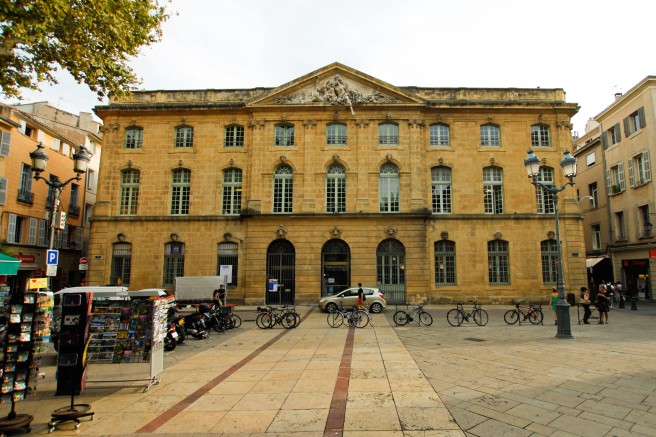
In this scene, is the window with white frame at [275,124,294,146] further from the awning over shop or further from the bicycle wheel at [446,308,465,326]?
the awning over shop

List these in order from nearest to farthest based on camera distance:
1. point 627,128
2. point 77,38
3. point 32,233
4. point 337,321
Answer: point 77,38 < point 337,321 < point 32,233 < point 627,128

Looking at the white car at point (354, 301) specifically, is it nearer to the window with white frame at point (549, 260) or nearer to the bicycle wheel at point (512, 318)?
the bicycle wheel at point (512, 318)

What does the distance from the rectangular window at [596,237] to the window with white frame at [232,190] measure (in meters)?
32.3

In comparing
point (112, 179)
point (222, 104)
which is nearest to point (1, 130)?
point (112, 179)

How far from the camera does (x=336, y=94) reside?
87.1ft

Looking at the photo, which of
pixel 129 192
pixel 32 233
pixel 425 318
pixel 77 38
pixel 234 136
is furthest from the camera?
pixel 234 136

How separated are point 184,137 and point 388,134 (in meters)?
14.8

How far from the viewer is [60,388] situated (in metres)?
7.20

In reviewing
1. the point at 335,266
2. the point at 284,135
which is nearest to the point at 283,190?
the point at 284,135

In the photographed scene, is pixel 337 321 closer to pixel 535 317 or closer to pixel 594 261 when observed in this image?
pixel 535 317

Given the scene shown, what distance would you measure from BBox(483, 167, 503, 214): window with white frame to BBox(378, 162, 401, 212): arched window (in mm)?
6328

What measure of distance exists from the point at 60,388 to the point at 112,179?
23087 mm

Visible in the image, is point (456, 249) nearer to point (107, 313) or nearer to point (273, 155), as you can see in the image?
point (273, 155)

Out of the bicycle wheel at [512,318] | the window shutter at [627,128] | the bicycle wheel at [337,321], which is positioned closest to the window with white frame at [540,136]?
the window shutter at [627,128]
